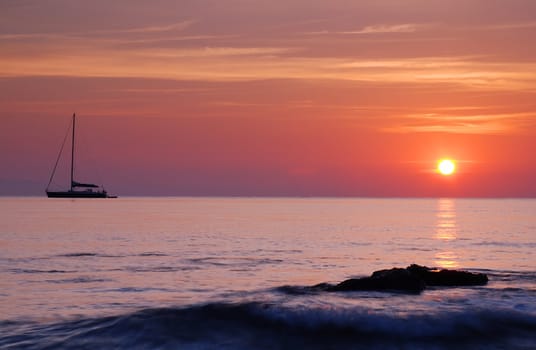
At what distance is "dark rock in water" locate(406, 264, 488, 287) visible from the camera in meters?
33.3

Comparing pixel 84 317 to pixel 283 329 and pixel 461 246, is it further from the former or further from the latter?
pixel 461 246

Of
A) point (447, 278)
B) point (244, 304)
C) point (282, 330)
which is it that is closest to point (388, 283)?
point (447, 278)

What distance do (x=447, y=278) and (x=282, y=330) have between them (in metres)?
12.9

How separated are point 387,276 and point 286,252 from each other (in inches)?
891

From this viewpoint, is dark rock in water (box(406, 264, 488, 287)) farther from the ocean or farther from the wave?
the wave

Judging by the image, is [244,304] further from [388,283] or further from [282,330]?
[388,283]

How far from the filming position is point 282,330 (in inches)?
938

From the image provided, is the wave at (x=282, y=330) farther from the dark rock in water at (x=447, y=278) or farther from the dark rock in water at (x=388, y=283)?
the dark rock in water at (x=447, y=278)

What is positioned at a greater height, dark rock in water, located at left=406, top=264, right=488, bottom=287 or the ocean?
dark rock in water, located at left=406, top=264, right=488, bottom=287

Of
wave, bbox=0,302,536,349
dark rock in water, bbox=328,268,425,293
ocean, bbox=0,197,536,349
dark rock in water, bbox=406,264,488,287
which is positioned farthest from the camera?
dark rock in water, bbox=406,264,488,287

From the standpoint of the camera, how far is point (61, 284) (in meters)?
34.0

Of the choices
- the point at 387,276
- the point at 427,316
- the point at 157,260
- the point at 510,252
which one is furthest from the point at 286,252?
the point at 427,316

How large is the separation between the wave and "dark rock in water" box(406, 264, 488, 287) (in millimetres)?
7251

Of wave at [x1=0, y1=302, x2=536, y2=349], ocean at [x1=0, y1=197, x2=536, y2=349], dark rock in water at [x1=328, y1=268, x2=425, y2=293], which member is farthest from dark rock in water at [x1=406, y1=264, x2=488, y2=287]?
wave at [x1=0, y1=302, x2=536, y2=349]
